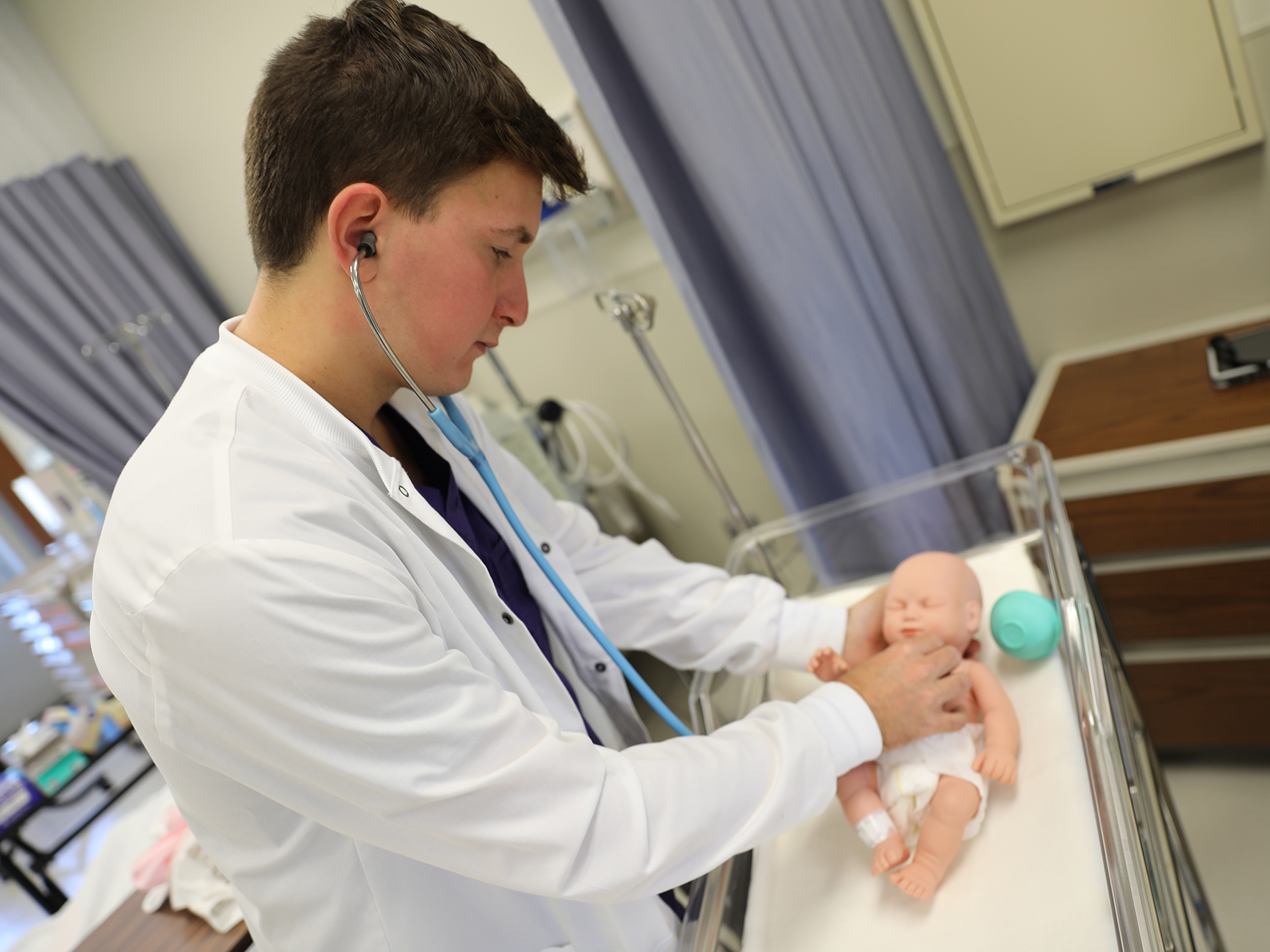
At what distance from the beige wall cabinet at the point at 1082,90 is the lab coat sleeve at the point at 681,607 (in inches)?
50.1

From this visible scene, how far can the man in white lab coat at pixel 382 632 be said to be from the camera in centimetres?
74

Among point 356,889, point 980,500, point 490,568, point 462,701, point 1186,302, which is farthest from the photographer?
point 1186,302

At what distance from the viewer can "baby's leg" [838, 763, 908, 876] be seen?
3.25 feet

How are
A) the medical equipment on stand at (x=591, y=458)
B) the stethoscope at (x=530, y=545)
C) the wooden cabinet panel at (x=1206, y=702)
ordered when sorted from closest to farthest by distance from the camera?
the stethoscope at (x=530, y=545), the wooden cabinet panel at (x=1206, y=702), the medical equipment on stand at (x=591, y=458)

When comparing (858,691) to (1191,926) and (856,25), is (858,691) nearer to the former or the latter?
(1191,926)

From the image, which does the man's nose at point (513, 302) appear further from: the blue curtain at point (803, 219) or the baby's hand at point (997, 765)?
the baby's hand at point (997, 765)

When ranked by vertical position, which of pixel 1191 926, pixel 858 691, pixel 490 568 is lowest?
pixel 1191 926

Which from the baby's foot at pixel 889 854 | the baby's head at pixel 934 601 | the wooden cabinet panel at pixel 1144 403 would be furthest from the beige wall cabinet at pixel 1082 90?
the baby's foot at pixel 889 854

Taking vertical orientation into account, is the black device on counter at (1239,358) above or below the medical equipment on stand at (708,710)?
below

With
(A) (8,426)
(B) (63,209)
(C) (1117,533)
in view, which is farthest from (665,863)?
(A) (8,426)

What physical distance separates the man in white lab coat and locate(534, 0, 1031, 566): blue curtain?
2.00ft

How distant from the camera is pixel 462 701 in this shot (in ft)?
2.57

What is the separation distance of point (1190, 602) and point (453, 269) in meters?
1.54

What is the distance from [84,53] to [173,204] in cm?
52
